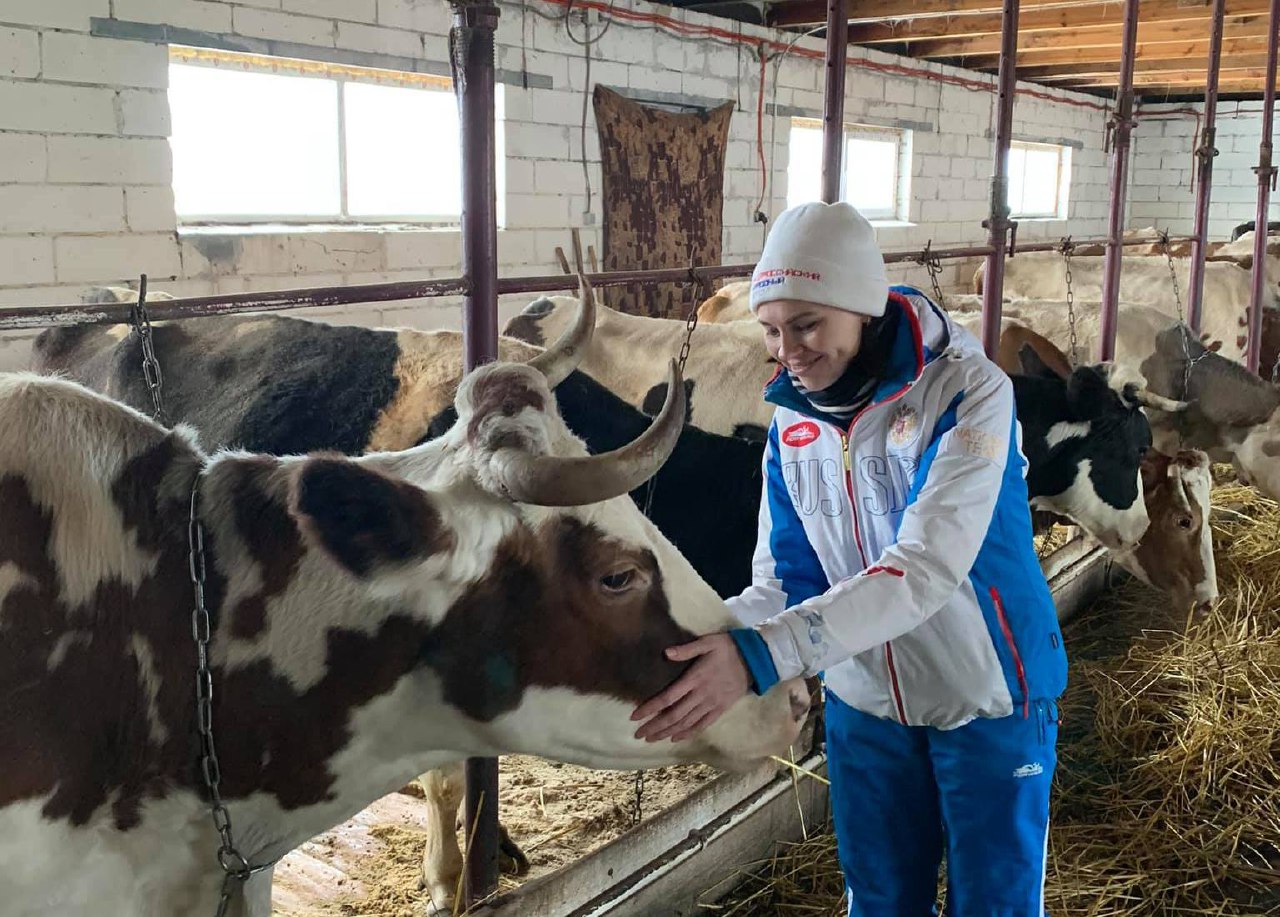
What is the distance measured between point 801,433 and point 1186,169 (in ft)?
46.3

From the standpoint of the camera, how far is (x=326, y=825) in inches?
61.6

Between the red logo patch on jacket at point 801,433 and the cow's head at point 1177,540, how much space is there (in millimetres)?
Answer: 2889

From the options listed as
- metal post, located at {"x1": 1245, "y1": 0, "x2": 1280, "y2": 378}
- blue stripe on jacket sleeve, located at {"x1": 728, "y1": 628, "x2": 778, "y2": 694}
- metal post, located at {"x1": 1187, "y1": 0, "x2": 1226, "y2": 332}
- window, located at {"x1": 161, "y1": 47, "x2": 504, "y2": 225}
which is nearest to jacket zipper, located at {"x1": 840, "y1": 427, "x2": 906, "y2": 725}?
blue stripe on jacket sleeve, located at {"x1": 728, "y1": 628, "x2": 778, "y2": 694}

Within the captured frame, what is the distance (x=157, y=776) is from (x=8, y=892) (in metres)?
0.19

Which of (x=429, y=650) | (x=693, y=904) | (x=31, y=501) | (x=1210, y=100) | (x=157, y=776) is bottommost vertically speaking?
(x=693, y=904)

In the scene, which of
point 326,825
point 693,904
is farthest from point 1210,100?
point 326,825

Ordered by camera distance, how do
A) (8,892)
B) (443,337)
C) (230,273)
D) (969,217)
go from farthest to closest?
(969,217)
(230,273)
(443,337)
(8,892)

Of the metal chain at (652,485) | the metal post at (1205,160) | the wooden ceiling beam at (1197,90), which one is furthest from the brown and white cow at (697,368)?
the wooden ceiling beam at (1197,90)

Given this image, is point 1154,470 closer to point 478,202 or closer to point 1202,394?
point 1202,394

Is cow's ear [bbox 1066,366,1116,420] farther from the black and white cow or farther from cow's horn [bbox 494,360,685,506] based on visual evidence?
cow's horn [bbox 494,360,685,506]

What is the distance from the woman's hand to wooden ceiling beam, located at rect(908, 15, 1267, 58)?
7992 mm

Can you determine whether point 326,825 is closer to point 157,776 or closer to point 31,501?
point 157,776

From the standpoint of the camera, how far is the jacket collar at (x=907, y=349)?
1.69 meters

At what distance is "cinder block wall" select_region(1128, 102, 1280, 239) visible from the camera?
44.3 feet
